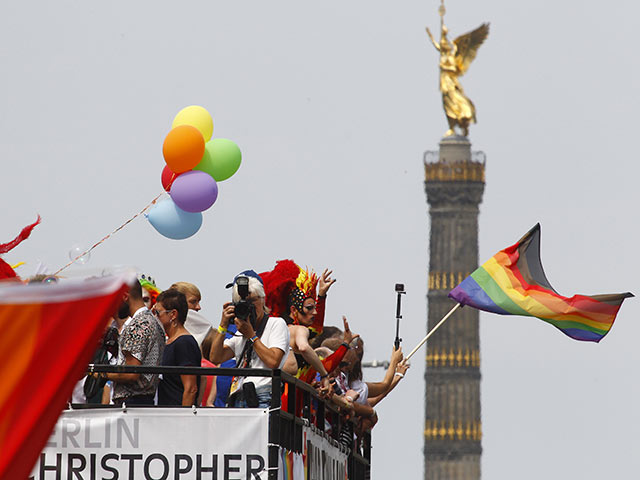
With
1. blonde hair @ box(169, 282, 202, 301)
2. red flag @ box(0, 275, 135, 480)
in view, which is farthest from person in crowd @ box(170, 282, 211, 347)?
red flag @ box(0, 275, 135, 480)

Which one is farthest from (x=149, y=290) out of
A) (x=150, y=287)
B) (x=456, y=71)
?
(x=456, y=71)

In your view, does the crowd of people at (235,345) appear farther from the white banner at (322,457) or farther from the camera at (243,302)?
the white banner at (322,457)

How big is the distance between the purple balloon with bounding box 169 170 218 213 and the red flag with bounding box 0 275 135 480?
30.2 ft

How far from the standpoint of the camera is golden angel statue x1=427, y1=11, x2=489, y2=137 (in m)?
89.4

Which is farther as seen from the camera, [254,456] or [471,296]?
[471,296]

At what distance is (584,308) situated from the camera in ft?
54.2

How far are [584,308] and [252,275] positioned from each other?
691 cm

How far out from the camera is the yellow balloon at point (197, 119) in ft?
48.4

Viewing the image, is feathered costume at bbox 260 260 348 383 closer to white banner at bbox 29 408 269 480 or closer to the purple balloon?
white banner at bbox 29 408 269 480

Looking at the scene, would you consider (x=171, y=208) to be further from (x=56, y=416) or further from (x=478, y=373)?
(x=478, y=373)

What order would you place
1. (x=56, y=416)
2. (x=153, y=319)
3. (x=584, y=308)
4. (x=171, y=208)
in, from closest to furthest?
(x=56, y=416), (x=153, y=319), (x=171, y=208), (x=584, y=308)

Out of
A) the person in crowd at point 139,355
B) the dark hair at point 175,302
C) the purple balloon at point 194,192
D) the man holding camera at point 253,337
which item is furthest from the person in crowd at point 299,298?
the purple balloon at point 194,192

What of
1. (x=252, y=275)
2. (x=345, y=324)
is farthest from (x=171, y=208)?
(x=252, y=275)

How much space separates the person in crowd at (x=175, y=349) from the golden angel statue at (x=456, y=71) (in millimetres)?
80076
